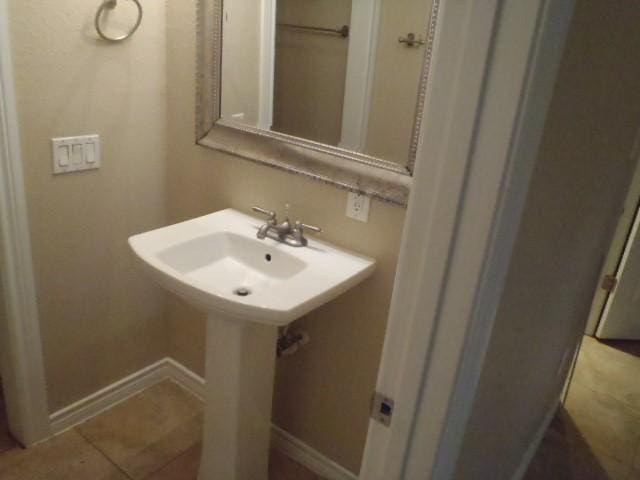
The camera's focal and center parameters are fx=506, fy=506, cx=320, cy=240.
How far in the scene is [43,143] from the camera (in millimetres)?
1539

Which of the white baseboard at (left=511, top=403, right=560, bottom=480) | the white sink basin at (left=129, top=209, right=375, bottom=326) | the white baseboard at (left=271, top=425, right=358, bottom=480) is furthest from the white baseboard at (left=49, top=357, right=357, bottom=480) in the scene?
the white sink basin at (left=129, top=209, right=375, bottom=326)

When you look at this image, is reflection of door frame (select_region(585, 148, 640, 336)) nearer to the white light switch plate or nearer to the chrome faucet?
the chrome faucet

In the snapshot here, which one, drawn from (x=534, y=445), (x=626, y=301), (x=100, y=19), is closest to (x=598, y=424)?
(x=534, y=445)

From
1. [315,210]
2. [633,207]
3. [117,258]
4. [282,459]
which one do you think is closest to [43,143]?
[117,258]

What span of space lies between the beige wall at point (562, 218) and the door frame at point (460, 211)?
0.42ft

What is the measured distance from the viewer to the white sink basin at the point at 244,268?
1.19 m

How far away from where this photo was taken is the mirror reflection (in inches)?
53.2

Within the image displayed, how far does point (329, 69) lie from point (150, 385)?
150cm

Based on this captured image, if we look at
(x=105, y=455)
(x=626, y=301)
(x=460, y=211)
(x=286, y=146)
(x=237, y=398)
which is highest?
(x=460, y=211)

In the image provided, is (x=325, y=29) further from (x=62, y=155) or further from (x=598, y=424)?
(x=598, y=424)

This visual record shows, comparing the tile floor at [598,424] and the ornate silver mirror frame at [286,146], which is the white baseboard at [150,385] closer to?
the tile floor at [598,424]

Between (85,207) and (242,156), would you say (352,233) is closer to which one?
(242,156)

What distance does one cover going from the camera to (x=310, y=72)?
5.17 ft

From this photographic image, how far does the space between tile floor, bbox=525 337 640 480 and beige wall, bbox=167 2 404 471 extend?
80 cm
